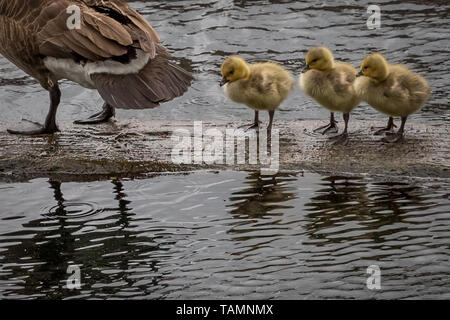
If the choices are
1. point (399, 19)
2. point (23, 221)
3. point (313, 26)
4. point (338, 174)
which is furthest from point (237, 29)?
point (23, 221)

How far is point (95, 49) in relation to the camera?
18.3ft

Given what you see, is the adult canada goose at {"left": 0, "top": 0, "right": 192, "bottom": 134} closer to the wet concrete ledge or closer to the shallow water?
the wet concrete ledge

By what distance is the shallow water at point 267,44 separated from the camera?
8.38m

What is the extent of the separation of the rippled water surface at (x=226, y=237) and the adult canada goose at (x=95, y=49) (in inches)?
26.7

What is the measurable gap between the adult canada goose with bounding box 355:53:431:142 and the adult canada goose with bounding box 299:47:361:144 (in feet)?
0.45

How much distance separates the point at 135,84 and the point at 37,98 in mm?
3509

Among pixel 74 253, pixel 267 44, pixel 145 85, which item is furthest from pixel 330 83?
pixel 267 44

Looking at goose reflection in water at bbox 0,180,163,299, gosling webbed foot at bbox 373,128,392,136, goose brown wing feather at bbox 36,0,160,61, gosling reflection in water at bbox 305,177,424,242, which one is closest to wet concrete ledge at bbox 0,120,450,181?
gosling webbed foot at bbox 373,128,392,136

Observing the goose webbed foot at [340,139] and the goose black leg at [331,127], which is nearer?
the goose webbed foot at [340,139]

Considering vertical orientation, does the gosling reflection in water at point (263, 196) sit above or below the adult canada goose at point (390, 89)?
below

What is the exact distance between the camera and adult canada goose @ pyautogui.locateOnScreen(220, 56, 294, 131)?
5902mm

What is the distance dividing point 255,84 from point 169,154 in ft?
2.88

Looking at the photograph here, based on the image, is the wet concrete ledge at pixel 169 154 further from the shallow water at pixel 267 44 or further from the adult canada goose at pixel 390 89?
the shallow water at pixel 267 44

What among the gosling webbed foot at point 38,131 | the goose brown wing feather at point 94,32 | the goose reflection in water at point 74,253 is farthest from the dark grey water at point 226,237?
the goose brown wing feather at point 94,32
